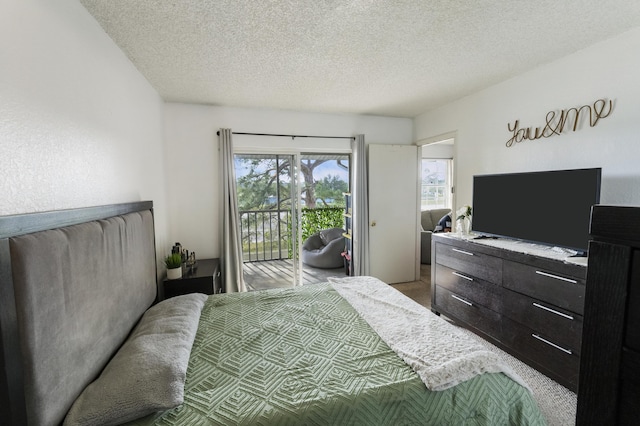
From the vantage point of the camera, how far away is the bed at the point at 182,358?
0.94 metres

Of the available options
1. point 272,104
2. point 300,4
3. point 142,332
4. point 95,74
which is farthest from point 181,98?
point 142,332

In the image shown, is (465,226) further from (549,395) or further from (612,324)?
(612,324)

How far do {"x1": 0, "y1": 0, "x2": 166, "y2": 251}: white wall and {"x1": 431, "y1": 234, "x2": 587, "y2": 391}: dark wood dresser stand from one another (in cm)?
291

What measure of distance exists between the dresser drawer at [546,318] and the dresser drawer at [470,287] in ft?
0.30

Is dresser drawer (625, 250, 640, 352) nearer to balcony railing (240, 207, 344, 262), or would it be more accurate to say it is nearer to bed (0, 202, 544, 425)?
bed (0, 202, 544, 425)

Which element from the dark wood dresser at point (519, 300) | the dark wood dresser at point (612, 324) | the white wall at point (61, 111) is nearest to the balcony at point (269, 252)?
the dark wood dresser at point (519, 300)

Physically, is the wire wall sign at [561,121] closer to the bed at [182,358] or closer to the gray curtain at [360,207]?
the gray curtain at [360,207]

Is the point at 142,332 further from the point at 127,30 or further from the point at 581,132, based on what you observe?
the point at 581,132

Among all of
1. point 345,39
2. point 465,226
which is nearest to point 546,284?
point 465,226

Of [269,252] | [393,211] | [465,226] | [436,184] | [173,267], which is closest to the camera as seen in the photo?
[173,267]

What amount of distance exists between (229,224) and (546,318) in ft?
10.5

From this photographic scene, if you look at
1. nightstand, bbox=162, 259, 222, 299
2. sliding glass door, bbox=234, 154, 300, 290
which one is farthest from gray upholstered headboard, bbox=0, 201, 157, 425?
sliding glass door, bbox=234, 154, 300, 290

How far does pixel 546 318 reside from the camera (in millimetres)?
2051

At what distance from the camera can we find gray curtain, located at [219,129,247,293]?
139 inches
